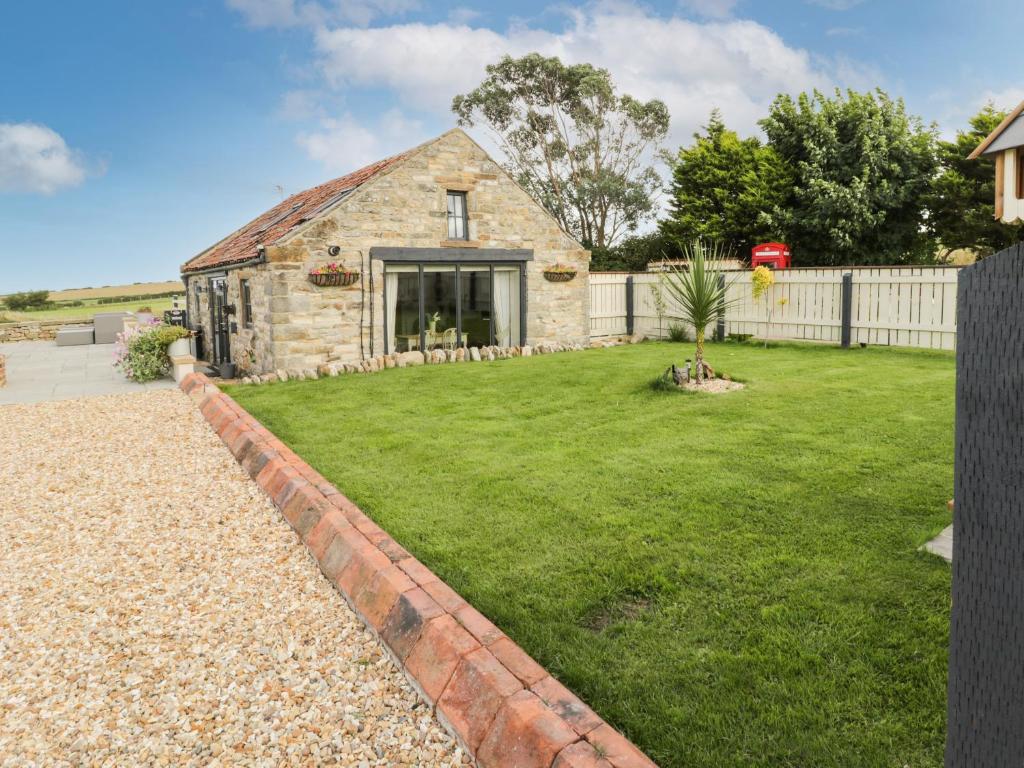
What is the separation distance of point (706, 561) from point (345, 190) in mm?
11670

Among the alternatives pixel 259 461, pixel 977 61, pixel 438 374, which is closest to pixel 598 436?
pixel 259 461

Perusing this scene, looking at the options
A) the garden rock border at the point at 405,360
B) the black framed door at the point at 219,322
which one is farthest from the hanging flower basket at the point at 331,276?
the black framed door at the point at 219,322

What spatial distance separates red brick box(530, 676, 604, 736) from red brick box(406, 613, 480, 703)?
0.39 meters

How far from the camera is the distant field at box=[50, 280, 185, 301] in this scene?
3953 cm

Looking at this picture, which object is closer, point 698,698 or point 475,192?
point 698,698

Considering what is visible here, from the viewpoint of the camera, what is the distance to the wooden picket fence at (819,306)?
1191 cm

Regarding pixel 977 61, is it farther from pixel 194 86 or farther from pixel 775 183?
pixel 194 86

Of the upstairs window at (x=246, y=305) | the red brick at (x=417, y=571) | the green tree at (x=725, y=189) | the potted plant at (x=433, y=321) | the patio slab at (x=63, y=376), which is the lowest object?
the red brick at (x=417, y=571)

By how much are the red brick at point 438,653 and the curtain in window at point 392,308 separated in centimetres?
1042

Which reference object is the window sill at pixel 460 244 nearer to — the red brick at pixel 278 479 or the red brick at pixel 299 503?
the red brick at pixel 278 479

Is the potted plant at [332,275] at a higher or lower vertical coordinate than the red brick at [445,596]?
higher

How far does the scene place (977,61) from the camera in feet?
44.4

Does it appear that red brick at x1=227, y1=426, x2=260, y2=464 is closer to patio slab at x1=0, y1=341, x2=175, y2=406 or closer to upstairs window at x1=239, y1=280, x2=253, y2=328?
patio slab at x1=0, y1=341, x2=175, y2=406

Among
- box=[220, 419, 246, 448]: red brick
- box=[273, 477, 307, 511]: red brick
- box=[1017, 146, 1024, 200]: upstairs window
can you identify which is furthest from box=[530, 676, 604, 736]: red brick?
box=[220, 419, 246, 448]: red brick
